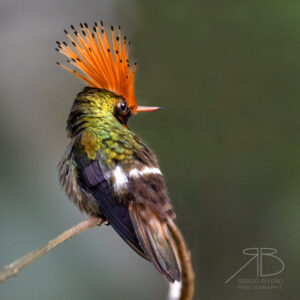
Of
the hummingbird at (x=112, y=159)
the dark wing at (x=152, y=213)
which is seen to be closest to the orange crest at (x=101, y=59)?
the hummingbird at (x=112, y=159)

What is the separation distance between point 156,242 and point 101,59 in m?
0.67

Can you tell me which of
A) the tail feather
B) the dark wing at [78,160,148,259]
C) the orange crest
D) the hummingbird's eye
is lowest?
the tail feather

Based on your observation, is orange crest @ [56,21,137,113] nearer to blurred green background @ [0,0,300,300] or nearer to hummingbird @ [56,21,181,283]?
hummingbird @ [56,21,181,283]

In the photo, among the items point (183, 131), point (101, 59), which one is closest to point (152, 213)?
point (101, 59)

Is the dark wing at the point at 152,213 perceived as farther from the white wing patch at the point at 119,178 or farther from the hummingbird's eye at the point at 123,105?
the hummingbird's eye at the point at 123,105

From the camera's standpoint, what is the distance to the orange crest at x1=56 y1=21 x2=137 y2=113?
181cm

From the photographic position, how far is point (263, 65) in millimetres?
2648

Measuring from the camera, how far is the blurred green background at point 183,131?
8.14 ft

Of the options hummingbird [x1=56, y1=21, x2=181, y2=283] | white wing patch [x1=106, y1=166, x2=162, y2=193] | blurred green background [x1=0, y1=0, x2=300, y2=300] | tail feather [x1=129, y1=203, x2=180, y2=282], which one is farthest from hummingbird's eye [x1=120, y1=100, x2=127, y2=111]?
tail feather [x1=129, y1=203, x2=180, y2=282]

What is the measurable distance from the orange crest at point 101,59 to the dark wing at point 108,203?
33cm

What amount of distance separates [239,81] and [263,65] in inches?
5.4

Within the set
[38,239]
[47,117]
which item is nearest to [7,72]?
[47,117]

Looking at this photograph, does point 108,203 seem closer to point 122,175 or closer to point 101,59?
point 122,175

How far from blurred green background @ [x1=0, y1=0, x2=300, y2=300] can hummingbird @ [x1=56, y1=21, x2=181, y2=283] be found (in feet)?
1.28
